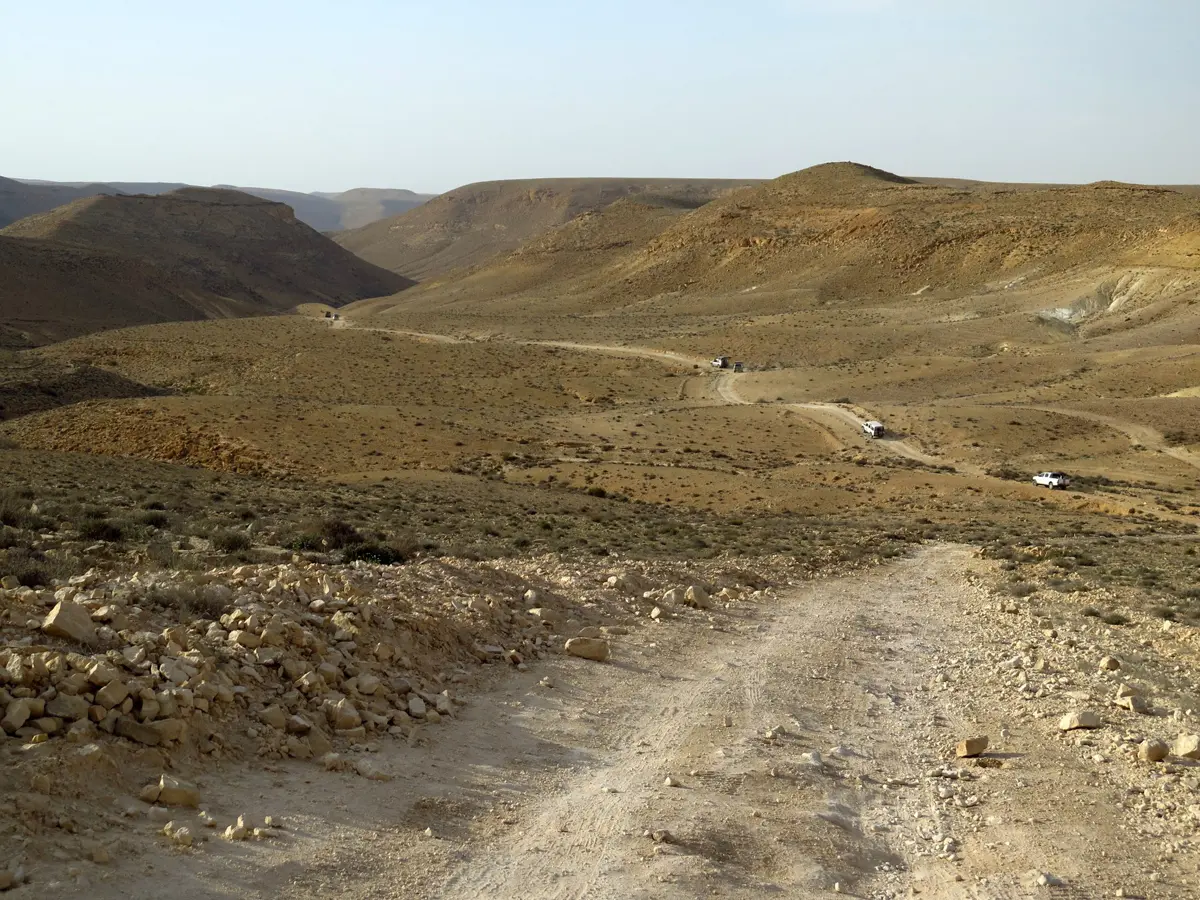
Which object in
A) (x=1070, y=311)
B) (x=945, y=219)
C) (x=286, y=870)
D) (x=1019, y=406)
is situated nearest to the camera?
(x=286, y=870)

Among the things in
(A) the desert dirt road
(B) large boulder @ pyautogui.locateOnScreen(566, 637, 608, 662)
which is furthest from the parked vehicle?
(B) large boulder @ pyautogui.locateOnScreen(566, 637, 608, 662)

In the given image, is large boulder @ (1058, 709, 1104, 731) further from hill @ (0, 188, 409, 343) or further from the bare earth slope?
hill @ (0, 188, 409, 343)

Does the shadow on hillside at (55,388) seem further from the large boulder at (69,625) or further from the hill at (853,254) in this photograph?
the hill at (853,254)

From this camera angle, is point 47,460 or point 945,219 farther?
point 945,219

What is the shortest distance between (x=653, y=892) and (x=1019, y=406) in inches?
1890

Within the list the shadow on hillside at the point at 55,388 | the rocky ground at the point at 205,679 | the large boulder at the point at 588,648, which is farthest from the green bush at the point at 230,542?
the shadow on hillside at the point at 55,388

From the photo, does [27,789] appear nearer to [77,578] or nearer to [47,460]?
[77,578]

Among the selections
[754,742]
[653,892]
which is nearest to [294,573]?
[754,742]

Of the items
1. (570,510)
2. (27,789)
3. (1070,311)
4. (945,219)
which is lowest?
(570,510)

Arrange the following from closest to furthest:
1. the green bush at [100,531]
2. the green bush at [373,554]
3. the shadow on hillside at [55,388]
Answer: the green bush at [100,531] → the green bush at [373,554] → the shadow on hillside at [55,388]

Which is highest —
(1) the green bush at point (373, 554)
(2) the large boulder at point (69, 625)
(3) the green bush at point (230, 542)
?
(2) the large boulder at point (69, 625)

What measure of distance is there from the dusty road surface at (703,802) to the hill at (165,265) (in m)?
81.3

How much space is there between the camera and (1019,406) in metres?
50.4

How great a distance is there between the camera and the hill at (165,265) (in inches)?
3693
